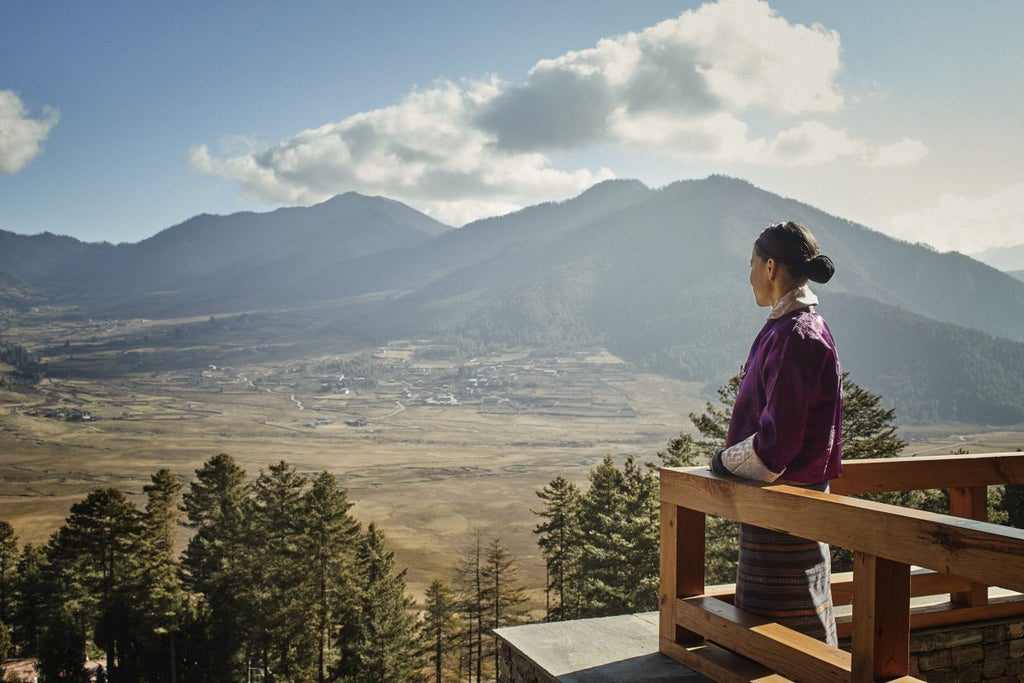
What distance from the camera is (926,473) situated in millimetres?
3982

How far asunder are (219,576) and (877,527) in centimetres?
3038

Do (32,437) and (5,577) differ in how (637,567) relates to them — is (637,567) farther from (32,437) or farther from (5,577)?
(32,437)

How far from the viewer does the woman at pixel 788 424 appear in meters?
2.83

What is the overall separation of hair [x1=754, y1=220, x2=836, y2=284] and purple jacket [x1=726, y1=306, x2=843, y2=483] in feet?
0.62

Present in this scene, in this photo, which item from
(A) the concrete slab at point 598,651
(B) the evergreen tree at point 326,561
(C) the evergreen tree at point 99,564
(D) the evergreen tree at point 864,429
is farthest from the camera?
(C) the evergreen tree at point 99,564

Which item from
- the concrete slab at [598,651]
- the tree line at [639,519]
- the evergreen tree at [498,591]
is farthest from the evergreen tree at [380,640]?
the concrete slab at [598,651]

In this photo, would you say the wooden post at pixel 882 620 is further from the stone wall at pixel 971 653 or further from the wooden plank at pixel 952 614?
the stone wall at pixel 971 653

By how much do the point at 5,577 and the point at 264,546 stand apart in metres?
18.1

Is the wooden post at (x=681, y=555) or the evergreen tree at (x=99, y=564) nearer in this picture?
the wooden post at (x=681, y=555)

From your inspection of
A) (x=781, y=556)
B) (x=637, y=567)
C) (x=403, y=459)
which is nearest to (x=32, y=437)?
(x=403, y=459)

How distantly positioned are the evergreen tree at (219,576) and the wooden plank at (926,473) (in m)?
28.1

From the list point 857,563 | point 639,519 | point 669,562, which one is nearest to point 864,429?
point 639,519

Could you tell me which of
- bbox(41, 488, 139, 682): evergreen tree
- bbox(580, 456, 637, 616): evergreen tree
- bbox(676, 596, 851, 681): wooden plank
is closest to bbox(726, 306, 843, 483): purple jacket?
bbox(676, 596, 851, 681): wooden plank

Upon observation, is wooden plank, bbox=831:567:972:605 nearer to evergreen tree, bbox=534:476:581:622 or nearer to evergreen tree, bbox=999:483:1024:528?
evergreen tree, bbox=999:483:1024:528
